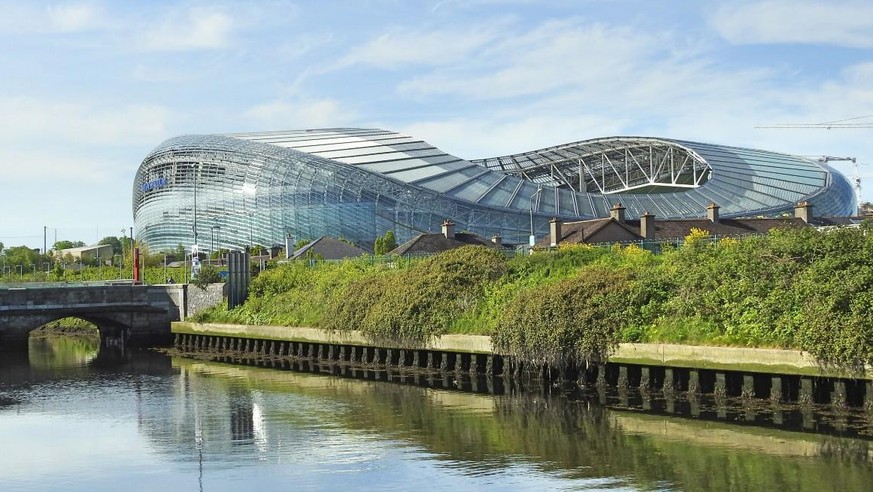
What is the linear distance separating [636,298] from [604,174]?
111 meters

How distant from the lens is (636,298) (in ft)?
95.9

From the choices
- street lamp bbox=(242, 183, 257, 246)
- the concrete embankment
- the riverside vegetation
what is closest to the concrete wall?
the riverside vegetation

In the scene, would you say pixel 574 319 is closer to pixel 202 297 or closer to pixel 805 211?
pixel 202 297

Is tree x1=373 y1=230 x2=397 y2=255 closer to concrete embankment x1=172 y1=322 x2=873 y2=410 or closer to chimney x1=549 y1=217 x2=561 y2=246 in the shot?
chimney x1=549 y1=217 x2=561 y2=246

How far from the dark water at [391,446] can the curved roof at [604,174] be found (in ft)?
258

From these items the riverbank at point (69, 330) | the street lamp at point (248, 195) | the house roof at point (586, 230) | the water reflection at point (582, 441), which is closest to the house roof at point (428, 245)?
the house roof at point (586, 230)

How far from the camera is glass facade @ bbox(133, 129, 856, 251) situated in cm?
10475

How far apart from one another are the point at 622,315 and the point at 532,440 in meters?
8.15

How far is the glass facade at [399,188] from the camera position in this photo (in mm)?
→ 104750

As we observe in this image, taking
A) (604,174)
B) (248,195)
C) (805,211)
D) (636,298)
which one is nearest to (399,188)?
(248,195)

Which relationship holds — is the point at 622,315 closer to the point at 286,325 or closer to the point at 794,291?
the point at 794,291

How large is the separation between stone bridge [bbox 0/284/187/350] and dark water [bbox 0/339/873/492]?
2505 centimetres

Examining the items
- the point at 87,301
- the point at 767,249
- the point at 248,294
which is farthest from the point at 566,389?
the point at 87,301

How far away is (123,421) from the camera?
1068 inches
